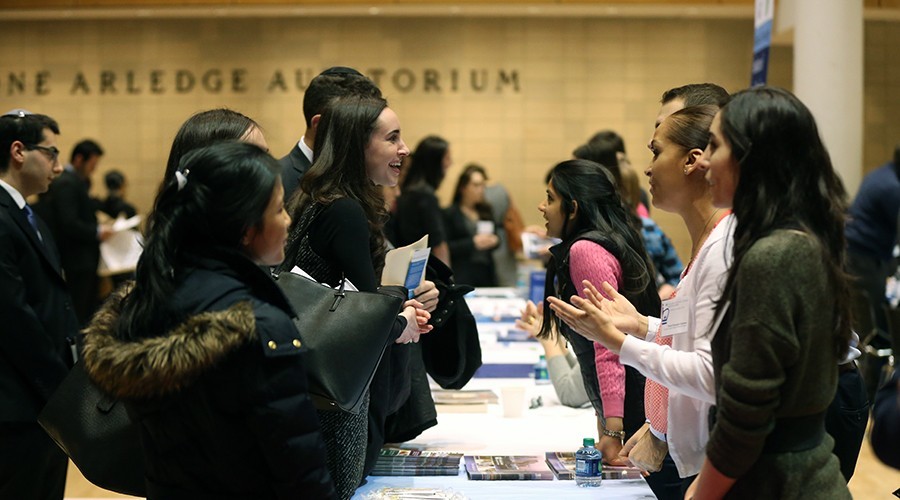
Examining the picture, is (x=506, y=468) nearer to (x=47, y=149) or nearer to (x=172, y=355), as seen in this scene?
(x=172, y=355)

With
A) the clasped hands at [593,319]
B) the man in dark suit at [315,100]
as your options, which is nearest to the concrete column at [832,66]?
the man in dark suit at [315,100]

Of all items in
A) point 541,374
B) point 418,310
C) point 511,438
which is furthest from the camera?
point 541,374

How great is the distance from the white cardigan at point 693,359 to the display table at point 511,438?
17.5 inches

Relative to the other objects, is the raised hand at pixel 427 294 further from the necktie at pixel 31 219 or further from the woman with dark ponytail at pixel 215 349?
the necktie at pixel 31 219

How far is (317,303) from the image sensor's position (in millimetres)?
2332

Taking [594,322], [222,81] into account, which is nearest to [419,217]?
[594,322]

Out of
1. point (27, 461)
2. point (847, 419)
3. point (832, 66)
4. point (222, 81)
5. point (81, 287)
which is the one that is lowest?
point (81, 287)

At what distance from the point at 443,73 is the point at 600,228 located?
29.7 feet

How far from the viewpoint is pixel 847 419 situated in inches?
100

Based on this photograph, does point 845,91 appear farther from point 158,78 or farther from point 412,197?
point 158,78

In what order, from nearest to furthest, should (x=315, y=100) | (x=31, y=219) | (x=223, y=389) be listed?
(x=223, y=389)
(x=315, y=100)
(x=31, y=219)

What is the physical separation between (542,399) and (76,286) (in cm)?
632

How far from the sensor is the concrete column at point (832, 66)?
24.6 feet

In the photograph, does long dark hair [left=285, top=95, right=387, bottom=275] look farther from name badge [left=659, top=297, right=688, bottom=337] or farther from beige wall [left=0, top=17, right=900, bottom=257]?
beige wall [left=0, top=17, right=900, bottom=257]
